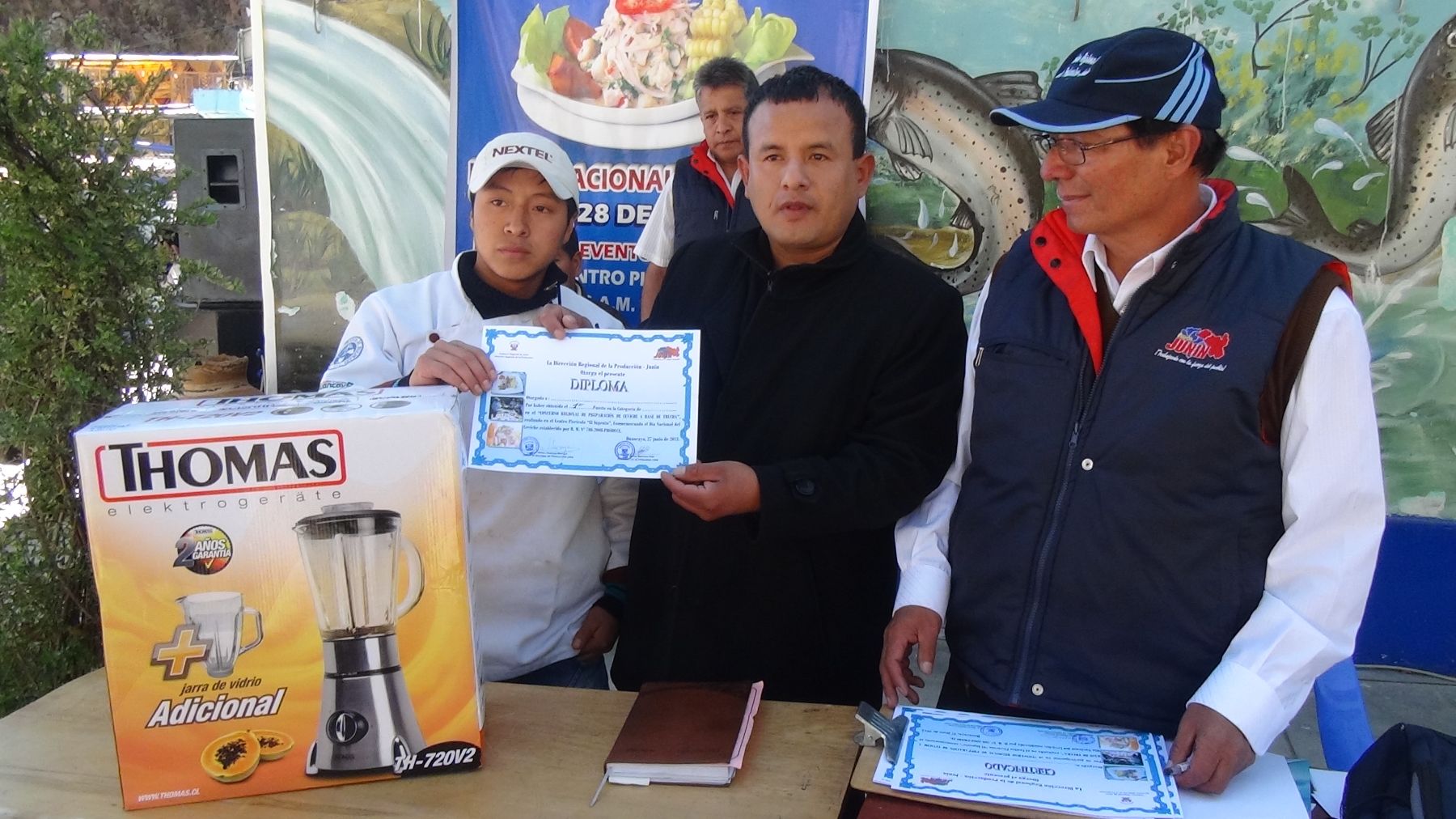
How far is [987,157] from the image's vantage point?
440cm

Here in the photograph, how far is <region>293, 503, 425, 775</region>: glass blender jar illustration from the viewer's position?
4.98 feet

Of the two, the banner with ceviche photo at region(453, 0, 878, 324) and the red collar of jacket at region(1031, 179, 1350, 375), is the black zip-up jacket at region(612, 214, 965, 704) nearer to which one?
the red collar of jacket at region(1031, 179, 1350, 375)

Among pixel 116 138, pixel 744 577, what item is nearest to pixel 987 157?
pixel 744 577

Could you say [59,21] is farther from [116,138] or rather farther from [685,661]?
[685,661]

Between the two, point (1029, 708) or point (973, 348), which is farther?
point (973, 348)

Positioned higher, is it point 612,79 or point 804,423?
point 612,79

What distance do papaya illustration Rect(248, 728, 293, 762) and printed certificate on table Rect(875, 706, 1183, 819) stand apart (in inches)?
37.1

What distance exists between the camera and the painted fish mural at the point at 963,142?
4340 millimetres

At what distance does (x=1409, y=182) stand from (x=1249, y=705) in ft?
11.8

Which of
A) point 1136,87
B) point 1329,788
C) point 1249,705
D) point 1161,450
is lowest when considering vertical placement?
point 1329,788

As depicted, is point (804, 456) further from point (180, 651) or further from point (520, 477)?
point (180, 651)

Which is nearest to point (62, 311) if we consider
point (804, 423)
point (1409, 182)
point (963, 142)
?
point (804, 423)

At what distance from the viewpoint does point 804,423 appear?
2.06 meters

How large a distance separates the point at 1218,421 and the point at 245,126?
6.21m
